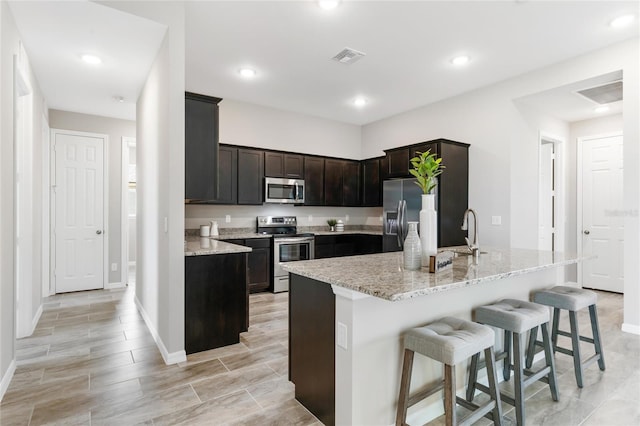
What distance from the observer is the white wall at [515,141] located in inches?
135

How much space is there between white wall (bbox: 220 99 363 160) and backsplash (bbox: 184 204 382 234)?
3.37 ft

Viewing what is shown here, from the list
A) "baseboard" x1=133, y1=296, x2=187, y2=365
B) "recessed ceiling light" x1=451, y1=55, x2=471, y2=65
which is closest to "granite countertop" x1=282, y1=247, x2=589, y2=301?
"baseboard" x1=133, y1=296, x2=187, y2=365

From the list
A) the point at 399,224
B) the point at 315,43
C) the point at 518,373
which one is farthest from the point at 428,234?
the point at 399,224

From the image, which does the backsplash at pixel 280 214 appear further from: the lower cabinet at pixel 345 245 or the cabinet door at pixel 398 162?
the cabinet door at pixel 398 162

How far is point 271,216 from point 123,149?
8.50 ft

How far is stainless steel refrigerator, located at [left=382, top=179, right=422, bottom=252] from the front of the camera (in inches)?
188

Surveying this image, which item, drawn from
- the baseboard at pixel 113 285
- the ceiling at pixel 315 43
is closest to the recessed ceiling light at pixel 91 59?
the ceiling at pixel 315 43

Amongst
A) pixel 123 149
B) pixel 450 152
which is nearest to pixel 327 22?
pixel 450 152

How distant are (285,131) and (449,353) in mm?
4916

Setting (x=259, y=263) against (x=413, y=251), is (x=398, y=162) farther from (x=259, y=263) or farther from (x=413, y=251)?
(x=413, y=251)

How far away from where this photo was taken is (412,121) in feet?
18.6

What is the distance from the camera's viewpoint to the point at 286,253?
5191 mm

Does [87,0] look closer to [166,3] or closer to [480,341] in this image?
[166,3]

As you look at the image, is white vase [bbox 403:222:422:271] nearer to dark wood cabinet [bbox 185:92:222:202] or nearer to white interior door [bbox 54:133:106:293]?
dark wood cabinet [bbox 185:92:222:202]
